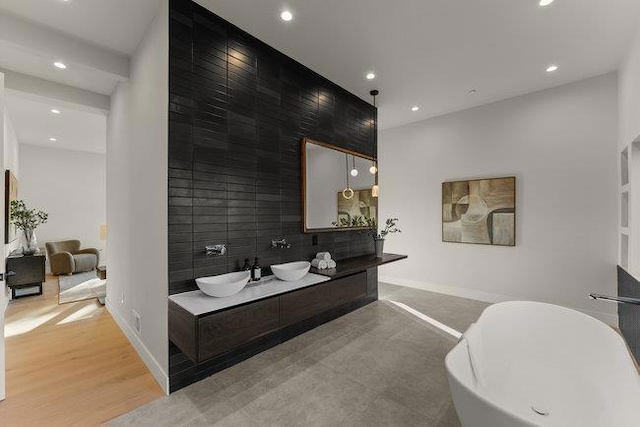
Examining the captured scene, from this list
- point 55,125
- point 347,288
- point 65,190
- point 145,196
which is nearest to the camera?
→ point 145,196

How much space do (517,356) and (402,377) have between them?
97 cm

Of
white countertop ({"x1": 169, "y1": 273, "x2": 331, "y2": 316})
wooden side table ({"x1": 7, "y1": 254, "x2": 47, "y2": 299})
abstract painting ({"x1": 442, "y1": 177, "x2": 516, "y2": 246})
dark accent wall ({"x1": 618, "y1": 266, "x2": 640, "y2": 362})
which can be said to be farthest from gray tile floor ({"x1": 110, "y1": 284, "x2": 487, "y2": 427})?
wooden side table ({"x1": 7, "y1": 254, "x2": 47, "y2": 299})

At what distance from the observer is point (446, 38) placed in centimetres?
278

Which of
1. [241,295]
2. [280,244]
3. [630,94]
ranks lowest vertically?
[241,295]

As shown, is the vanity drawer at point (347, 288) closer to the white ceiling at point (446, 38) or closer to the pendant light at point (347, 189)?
the pendant light at point (347, 189)

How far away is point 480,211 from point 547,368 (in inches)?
101

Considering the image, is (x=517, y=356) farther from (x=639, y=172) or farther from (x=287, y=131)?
(x=287, y=131)

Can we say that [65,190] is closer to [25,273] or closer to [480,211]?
[25,273]

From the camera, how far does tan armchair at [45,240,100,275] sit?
6.00 metres

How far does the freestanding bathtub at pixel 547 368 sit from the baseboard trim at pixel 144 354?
83.6 inches

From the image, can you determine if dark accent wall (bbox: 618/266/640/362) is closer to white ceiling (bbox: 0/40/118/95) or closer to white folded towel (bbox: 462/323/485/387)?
white folded towel (bbox: 462/323/485/387)


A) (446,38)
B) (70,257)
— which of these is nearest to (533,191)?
(446,38)

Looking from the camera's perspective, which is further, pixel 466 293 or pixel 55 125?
pixel 55 125

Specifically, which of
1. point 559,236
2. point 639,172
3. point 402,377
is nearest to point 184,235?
point 402,377
